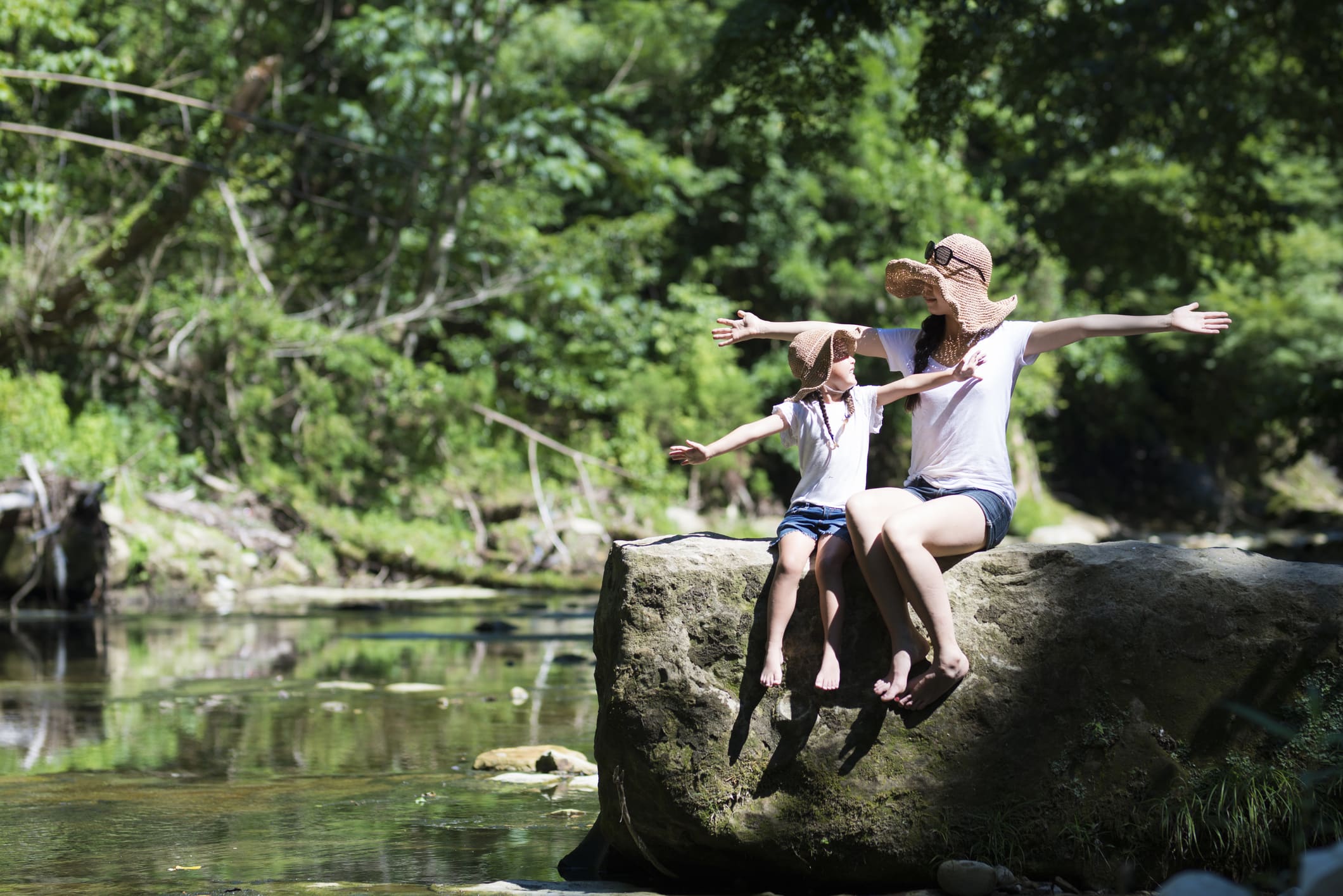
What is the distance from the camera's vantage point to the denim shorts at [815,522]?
431 centimetres

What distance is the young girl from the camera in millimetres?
4211

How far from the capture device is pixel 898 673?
4.11 metres

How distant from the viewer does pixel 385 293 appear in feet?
63.5

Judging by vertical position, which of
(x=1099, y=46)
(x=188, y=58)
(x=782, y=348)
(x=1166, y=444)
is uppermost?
(x=188, y=58)

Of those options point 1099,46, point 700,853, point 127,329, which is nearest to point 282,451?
point 127,329

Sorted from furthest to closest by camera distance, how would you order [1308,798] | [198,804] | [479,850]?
[198,804]
[479,850]
[1308,798]

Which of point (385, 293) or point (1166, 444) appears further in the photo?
point (1166, 444)

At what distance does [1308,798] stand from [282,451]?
17.7m

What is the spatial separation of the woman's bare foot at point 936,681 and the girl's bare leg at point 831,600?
23cm

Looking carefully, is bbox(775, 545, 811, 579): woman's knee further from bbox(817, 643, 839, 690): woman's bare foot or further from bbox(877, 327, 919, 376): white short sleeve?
bbox(877, 327, 919, 376): white short sleeve

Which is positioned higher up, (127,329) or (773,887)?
(127,329)

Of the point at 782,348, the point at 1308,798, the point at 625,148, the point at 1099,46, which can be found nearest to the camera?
the point at 1308,798

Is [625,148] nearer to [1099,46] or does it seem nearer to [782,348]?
[782,348]

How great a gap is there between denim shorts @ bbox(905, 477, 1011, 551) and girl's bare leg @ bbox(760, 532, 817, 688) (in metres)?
0.43
